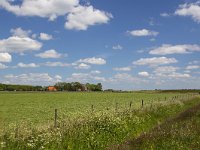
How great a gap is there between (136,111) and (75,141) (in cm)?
1282

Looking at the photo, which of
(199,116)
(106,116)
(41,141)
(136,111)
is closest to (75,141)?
(41,141)

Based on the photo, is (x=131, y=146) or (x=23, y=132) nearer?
(x=131, y=146)

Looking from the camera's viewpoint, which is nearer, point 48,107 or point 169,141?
point 169,141

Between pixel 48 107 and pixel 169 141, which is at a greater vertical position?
pixel 48 107

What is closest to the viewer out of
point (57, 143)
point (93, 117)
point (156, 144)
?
point (156, 144)

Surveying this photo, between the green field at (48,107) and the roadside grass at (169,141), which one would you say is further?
the green field at (48,107)

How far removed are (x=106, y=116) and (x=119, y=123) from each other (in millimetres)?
796

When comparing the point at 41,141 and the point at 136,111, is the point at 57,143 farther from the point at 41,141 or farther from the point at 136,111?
the point at 136,111

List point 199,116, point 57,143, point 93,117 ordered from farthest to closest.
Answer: point 199,116, point 93,117, point 57,143

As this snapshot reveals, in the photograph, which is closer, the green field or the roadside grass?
the roadside grass

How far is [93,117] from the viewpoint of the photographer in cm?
2069

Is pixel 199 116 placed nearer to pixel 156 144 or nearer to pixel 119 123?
pixel 119 123

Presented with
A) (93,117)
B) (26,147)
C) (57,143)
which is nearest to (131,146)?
(57,143)

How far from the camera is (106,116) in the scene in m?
21.5
